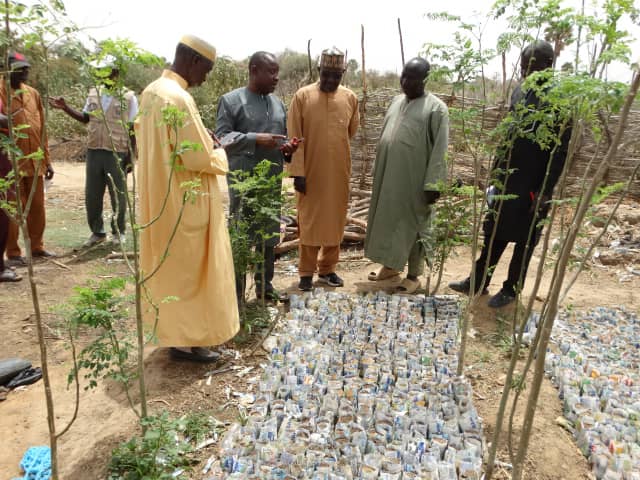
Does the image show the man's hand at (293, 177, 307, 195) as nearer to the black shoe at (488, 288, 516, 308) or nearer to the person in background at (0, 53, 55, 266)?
the black shoe at (488, 288, 516, 308)

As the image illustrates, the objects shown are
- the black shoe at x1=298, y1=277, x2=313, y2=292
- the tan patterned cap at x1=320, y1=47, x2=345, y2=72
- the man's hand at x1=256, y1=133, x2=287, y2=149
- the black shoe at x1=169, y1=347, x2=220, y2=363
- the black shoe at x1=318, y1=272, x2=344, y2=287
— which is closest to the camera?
the black shoe at x1=169, y1=347, x2=220, y2=363

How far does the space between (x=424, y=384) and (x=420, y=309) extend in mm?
1081

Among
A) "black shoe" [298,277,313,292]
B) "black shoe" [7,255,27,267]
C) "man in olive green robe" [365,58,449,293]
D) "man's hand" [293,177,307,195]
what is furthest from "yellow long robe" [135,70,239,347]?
"black shoe" [7,255,27,267]

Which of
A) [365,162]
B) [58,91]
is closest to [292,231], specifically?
[365,162]

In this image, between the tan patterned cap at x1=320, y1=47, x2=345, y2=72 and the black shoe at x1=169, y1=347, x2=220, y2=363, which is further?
the tan patterned cap at x1=320, y1=47, x2=345, y2=72

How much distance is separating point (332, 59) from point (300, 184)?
39.8 inches

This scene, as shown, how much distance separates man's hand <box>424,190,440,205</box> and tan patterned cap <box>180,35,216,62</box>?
6.62ft

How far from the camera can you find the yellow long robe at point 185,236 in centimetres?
231

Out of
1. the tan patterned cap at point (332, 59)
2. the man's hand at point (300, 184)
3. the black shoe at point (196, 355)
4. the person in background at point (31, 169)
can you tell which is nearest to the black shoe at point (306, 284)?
the man's hand at point (300, 184)

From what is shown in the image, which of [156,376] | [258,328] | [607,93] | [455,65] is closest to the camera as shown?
[607,93]

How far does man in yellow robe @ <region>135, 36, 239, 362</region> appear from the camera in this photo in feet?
7.56

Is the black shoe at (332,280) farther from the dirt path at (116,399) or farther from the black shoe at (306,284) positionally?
the black shoe at (306,284)

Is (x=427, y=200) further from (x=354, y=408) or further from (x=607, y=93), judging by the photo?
(x=607, y=93)

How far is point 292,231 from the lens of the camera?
557cm
